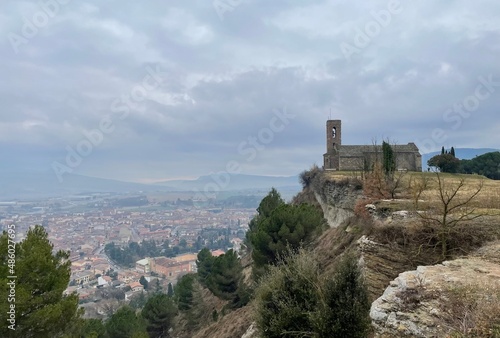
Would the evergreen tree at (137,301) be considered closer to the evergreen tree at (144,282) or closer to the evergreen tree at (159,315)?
the evergreen tree at (144,282)

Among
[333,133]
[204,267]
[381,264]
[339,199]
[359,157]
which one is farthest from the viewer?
[333,133]

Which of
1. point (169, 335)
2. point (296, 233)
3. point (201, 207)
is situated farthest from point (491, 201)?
point (201, 207)

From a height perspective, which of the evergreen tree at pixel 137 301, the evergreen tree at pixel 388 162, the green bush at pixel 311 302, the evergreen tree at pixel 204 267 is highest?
the evergreen tree at pixel 388 162

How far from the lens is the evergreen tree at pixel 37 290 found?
8.83 m

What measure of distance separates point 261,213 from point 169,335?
14849 millimetres

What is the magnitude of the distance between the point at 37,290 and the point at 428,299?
11.2m

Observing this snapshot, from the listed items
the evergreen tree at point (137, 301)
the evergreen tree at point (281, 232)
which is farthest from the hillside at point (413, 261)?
the evergreen tree at point (137, 301)

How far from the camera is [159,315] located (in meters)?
27.6

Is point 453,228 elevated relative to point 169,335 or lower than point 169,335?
elevated

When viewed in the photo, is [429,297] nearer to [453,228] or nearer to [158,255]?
[453,228]

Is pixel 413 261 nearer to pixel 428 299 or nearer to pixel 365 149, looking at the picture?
pixel 428 299

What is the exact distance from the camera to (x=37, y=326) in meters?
9.12

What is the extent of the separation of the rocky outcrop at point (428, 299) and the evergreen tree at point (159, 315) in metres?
24.4

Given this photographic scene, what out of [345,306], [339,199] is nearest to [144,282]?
[339,199]
